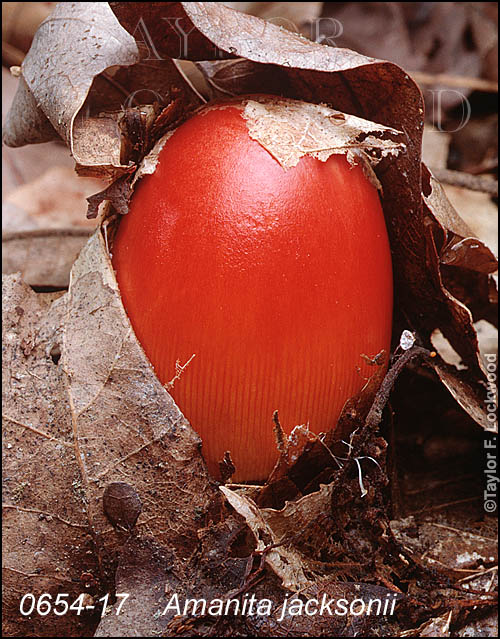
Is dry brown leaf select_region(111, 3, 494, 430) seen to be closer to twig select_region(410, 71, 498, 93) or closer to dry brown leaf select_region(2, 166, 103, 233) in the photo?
dry brown leaf select_region(2, 166, 103, 233)

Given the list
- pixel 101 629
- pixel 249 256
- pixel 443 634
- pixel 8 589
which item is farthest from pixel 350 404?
pixel 8 589

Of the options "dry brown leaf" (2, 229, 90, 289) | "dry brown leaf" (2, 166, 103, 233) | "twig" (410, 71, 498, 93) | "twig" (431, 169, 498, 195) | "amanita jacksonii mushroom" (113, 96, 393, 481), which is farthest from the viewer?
"twig" (410, 71, 498, 93)

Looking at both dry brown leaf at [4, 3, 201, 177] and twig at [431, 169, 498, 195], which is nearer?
dry brown leaf at [4, 3, 201, 177]

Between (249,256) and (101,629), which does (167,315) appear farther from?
(101,629)

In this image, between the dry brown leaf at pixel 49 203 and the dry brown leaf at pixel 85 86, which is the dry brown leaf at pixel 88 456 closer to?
the dry brown leaf at pixel 85 86

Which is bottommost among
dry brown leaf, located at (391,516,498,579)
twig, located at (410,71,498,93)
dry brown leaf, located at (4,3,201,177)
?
dry brown leaf, located at (391,516,498,579)

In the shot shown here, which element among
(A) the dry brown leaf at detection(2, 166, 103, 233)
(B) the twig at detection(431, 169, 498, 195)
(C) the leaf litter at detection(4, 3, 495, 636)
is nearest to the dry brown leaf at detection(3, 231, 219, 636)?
(C) the leaf litter at detection(4, 3, 495, 636)

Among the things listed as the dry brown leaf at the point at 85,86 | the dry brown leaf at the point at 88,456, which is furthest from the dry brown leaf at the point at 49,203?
the dry brown leaf at the point at 88,456
